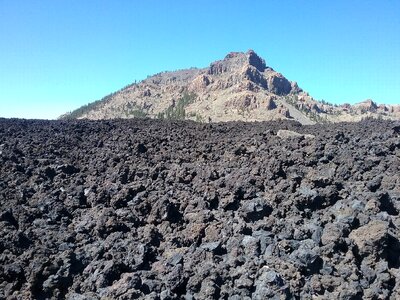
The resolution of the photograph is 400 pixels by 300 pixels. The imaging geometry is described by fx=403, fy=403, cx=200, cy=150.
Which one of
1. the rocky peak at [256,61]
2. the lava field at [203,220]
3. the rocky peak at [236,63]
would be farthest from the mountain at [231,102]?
the lava field at [203,220]

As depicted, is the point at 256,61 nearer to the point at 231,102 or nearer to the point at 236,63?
the point at 236,63

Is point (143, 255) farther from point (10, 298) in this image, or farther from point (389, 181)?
point (389, 181)

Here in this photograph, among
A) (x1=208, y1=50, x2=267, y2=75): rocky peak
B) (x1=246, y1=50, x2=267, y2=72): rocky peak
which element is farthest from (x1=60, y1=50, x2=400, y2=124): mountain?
(x1=208, y1=50, x2=267, y2=75): rocky peak

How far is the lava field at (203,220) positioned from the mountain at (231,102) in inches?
2678

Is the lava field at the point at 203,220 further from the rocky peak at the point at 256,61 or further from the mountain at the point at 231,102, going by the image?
the rocky peak at the point at 256,61

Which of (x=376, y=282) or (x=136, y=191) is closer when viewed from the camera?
(x=376, y=282)

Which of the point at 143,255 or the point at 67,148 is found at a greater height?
the point at 67,148

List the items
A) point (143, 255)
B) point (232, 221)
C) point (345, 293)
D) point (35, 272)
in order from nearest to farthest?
1. point (345, 293)
2. point (35, 272)
3. point (143, 255)
4. point (232, 221)

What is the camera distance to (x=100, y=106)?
13262 cm

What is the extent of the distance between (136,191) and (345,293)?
5640 mm

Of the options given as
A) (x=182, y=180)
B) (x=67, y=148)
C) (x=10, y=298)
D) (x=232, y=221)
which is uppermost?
(x=67, y=148)

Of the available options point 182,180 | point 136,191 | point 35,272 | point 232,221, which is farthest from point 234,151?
point 35,272

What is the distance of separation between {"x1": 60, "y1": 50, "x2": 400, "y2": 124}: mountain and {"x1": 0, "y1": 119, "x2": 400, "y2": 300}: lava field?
6801 cm

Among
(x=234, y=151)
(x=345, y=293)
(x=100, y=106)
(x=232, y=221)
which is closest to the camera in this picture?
(x=345, y=293)
